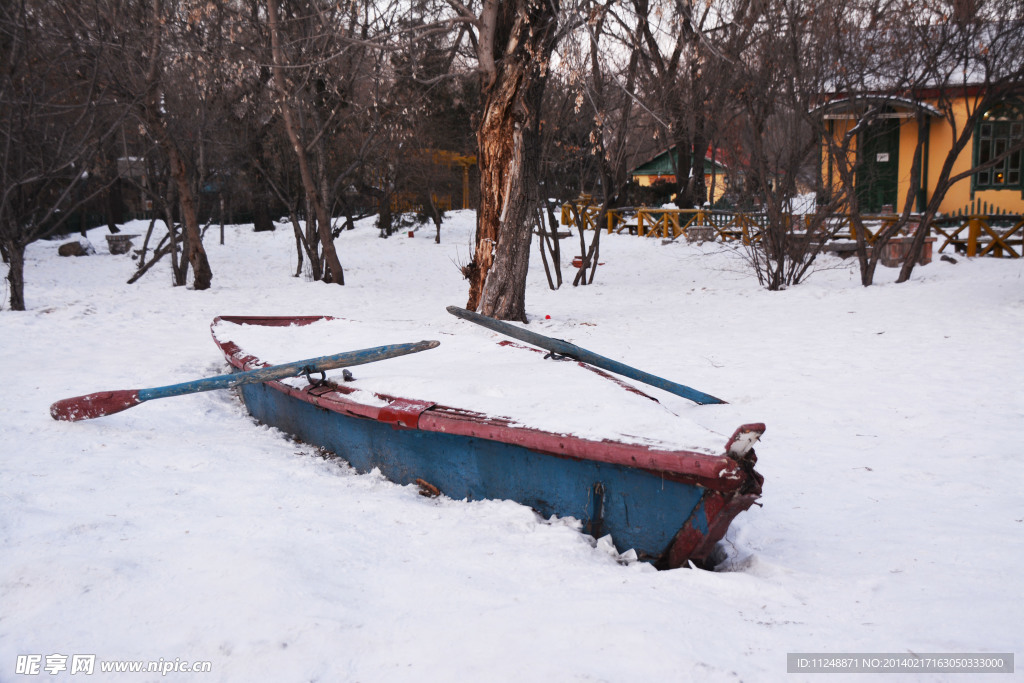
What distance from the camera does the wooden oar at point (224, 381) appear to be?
4.14 m

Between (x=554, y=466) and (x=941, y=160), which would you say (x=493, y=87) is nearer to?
(x=554, y=466)

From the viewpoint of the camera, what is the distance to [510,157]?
27.3ft

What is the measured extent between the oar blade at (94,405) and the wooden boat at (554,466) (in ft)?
3.20

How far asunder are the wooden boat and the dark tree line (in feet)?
12.6

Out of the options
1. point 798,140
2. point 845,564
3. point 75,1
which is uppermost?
point 75,1

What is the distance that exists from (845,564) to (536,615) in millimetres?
1349

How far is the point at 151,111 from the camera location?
450 inches

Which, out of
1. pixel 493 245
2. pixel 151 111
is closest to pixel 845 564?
pixel 493 245

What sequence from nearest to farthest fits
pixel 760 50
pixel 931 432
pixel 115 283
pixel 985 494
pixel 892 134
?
pixel 985 494 → pixel 931 432 → pixel 760 50 → pixel 115 283 → pixel 892 134

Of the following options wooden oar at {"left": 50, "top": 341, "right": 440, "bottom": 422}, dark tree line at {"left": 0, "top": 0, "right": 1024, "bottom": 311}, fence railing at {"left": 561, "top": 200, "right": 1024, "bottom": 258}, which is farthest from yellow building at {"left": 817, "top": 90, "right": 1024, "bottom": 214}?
wooden oar at {"left": 50, "top": 341, "right": 440, "bottom": 422}

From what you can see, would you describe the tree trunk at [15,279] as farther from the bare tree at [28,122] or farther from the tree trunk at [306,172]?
the tree trunk at [306,172]

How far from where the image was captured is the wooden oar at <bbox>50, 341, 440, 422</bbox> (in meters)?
4.14

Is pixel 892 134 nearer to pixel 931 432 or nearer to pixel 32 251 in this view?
pixel 931 432

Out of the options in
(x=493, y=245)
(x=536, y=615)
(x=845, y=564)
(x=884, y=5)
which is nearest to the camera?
(x=536, y=615)
